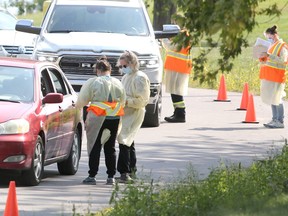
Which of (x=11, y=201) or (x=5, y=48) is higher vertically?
(x=11, y=201)

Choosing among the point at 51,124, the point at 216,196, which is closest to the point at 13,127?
the point at 51,124

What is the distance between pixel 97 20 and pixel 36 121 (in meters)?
8.41

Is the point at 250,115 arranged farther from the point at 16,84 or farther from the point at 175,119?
the point at 16,84

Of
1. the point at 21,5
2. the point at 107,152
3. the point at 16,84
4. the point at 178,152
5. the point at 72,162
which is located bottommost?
the point at 21,5

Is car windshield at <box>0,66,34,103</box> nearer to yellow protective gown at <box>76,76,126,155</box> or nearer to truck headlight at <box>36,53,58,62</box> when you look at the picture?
yellow protective gown at <box>76,76,126,155</box>

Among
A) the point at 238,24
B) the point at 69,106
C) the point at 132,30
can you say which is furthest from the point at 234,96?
the point at 238,24

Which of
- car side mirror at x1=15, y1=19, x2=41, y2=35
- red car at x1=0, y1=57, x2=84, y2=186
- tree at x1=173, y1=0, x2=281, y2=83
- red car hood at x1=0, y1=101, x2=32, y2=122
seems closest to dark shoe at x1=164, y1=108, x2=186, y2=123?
car side mirror at x1=15, y1=19, x2=41, y2=35

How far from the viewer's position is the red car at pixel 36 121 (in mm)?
14266

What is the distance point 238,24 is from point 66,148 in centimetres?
717

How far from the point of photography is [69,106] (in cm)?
1609

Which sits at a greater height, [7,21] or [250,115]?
[7,21]

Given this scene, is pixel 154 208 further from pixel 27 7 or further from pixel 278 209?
pixel 27 7

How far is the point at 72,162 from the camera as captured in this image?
16.2 metres

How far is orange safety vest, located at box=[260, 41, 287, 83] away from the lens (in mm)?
23109
